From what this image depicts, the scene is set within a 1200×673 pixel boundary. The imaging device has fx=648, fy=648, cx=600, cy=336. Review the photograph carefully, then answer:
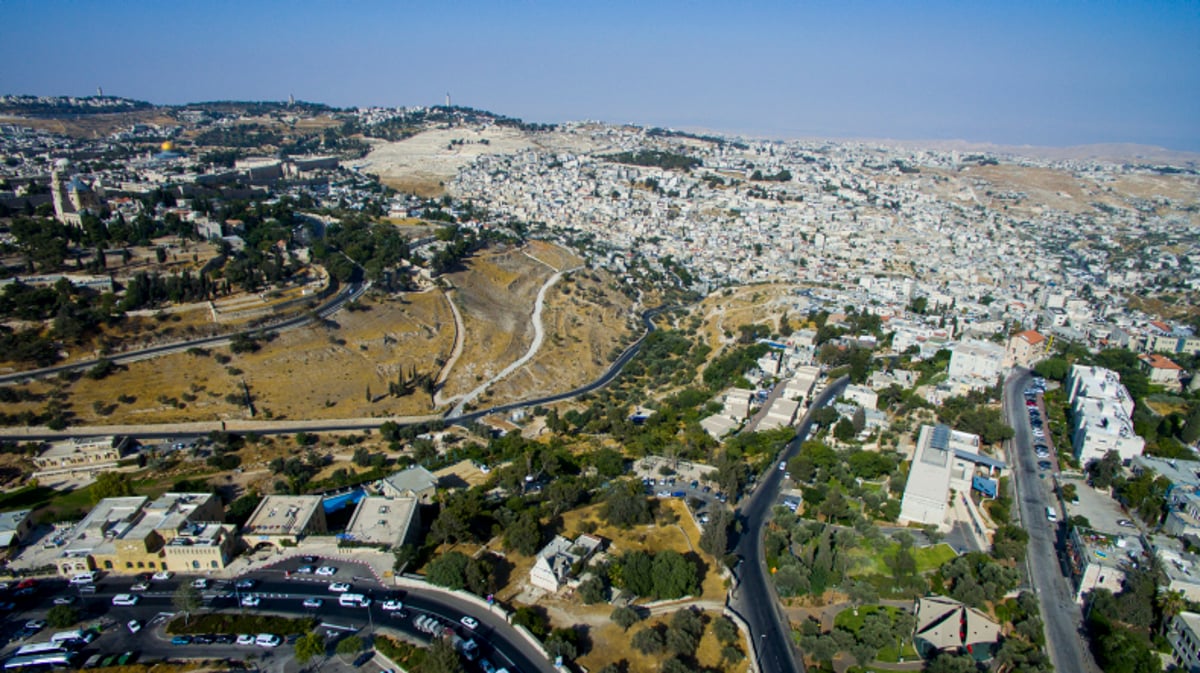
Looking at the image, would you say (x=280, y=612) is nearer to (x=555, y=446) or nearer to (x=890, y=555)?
(x=555, y=446)

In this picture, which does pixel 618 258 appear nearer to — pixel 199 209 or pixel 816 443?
pixel 199 209

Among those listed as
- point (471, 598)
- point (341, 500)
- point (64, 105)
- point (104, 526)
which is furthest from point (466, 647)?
point (64, 105)

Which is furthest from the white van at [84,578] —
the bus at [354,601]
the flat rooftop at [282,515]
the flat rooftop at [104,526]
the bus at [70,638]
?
the bus at [354,601]

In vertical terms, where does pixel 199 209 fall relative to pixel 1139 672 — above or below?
above

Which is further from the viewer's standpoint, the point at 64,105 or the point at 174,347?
the point at 64,105

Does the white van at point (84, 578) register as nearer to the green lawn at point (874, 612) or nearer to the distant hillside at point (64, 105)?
the green lawn at point (874, 612)

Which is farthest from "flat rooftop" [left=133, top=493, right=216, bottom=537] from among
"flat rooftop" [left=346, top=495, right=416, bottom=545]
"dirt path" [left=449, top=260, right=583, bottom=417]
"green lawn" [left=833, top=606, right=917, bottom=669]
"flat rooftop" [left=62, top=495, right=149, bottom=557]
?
"green lawn" [left=833, top=606, right=917, bottom=669]

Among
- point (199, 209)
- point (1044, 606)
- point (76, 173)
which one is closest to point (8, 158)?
point (76, 173)
